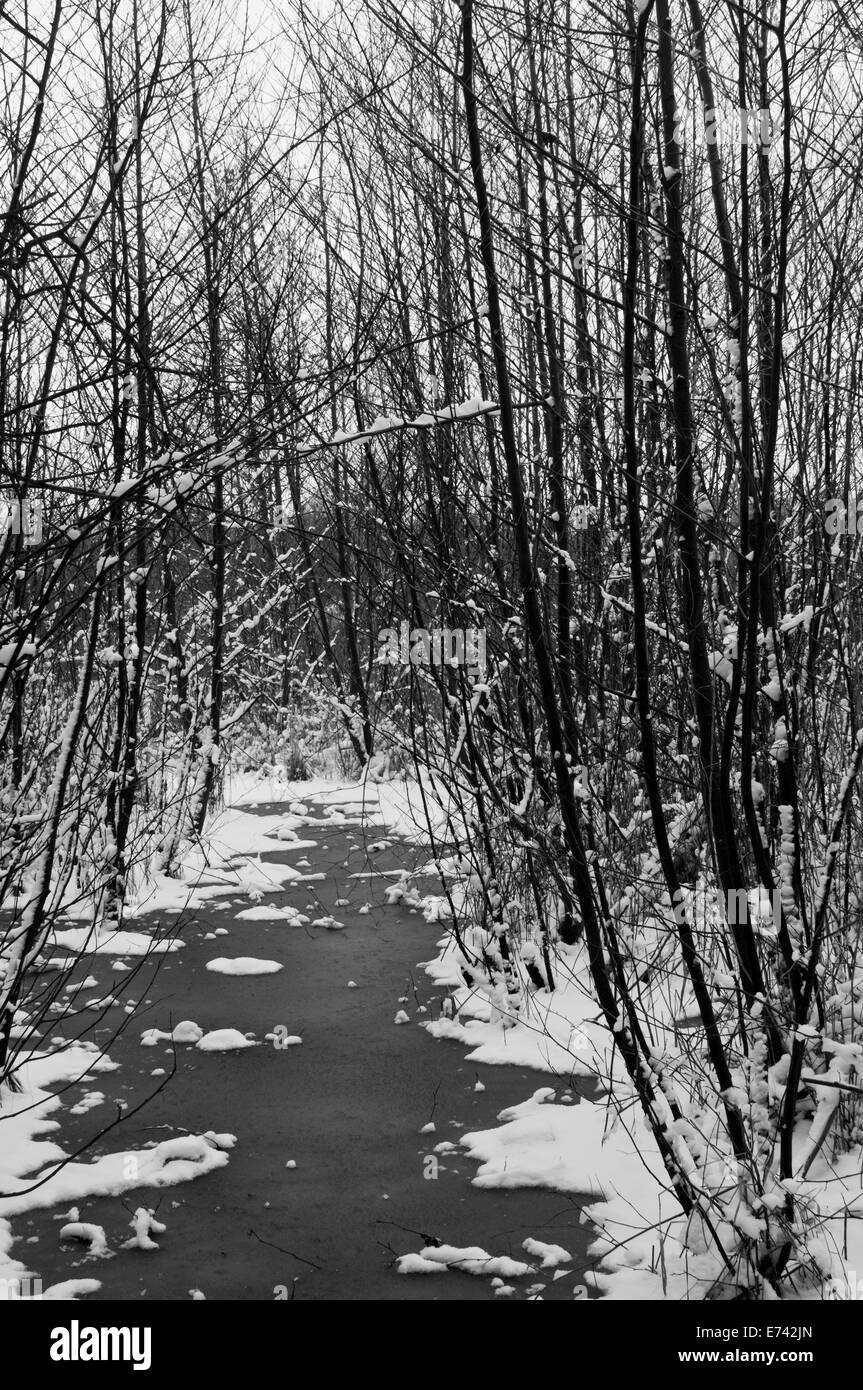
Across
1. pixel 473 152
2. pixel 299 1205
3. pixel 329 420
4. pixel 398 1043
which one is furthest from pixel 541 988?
pixel 329 420

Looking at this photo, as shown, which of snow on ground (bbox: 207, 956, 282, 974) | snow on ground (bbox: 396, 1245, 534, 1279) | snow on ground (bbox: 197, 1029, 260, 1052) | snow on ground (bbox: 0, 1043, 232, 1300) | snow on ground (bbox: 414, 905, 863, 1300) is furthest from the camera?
snow on ground (bbox: 207, 956, 282, 974)

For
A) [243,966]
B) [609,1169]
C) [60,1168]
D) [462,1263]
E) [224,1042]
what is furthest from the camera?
[243,966]

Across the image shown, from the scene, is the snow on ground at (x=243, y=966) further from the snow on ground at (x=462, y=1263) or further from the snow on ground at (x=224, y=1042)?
the snow on ground at (x=462, y=1263)

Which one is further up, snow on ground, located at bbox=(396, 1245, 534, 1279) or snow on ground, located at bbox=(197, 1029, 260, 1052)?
snow on ground, located at bbox=(197, 1029, 260, 1052)

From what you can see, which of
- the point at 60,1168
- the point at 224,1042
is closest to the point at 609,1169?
the point at 60,1168

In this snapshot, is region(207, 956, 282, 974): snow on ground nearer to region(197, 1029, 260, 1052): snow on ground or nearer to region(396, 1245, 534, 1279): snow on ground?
region(197, 1029, 260, 1052): snow on ground

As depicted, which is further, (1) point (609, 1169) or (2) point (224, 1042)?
(2) point (224, 1042)

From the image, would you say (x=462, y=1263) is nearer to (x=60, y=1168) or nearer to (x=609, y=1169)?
(x=609, y=1169)

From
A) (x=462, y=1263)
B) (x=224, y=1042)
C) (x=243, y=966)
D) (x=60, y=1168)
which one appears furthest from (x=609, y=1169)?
(x=243, y=966)

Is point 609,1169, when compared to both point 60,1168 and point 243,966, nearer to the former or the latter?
point 60,1168

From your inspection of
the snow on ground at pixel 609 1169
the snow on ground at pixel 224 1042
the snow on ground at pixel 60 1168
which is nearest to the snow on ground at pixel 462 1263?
the snow on ground at pixel 609 1169

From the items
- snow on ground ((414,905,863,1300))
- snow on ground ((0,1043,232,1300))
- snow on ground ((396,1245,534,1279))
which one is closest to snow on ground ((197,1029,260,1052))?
snow on ground ((0,1043,232,1300))

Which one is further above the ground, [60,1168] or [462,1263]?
[60,1168]

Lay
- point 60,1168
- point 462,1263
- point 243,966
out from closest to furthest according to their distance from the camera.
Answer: point 462,1263 < point 60,1168 < point 243,966
